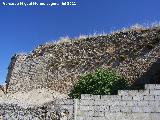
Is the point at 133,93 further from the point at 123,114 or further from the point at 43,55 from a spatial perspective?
the point at 43,55

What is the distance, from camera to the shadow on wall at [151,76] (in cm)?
2406

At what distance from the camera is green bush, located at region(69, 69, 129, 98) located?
2173 cm

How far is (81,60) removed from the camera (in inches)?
1185

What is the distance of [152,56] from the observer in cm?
2553

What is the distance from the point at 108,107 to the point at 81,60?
15977 millimetres

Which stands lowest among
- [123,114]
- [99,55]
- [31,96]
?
[123,114]

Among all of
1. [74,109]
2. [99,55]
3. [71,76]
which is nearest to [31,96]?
[71,76]

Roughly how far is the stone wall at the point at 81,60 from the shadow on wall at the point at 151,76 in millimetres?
363

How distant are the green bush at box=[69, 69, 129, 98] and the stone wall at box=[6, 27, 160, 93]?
10.7 ft

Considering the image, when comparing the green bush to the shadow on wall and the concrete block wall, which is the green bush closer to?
the shadow on wall

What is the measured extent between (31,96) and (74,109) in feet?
53.3

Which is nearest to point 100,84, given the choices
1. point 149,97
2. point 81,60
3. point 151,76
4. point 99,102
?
point 151,76

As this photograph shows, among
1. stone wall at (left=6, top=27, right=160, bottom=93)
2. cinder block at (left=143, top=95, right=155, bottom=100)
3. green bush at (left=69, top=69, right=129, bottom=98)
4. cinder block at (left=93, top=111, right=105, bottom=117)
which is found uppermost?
stone wall at (left=6, top=27, right=160, bottom=93)

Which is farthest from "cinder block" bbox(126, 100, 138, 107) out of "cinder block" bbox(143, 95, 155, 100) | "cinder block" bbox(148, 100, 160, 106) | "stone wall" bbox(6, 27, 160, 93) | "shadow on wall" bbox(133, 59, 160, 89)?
"stone wall" bbox(6, 27, 160, 93)
